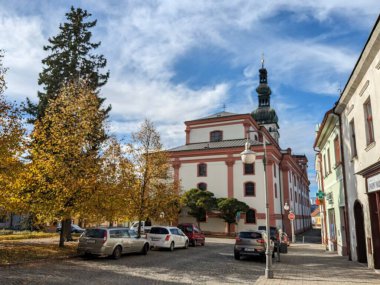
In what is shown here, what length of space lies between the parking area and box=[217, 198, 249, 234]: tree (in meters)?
22.9

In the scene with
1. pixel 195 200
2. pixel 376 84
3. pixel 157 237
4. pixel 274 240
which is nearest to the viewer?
pixel 376 84

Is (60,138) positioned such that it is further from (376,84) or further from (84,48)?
(376,84)

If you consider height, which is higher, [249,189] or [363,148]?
[249,189]

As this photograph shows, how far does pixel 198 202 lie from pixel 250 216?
6.97 meters

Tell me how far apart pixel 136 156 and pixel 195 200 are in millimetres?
16796

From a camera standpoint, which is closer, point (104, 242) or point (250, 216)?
point (104, 242)

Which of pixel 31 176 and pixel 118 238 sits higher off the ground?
pixel 31 176

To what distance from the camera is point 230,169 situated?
4462cm

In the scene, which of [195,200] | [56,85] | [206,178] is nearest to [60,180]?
[56,85]

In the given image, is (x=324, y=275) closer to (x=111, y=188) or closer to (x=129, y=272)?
(x=129, y=272)

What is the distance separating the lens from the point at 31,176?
56.8ft

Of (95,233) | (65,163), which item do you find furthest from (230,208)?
(95,233)

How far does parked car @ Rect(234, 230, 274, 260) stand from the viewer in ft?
61.3

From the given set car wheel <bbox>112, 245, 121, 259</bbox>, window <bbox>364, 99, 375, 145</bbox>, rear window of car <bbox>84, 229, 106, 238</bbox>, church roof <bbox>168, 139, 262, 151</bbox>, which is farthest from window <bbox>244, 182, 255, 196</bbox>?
window <bbox>364, 99, 375, 145</bbox>
